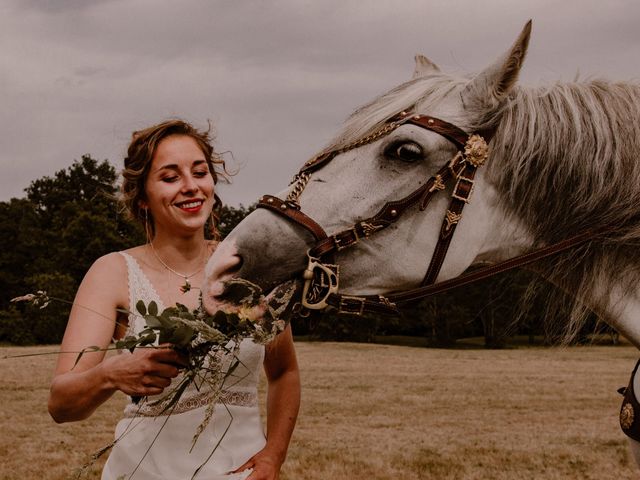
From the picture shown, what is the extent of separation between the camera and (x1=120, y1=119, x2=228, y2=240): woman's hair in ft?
11.1

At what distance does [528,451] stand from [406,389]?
796 cm

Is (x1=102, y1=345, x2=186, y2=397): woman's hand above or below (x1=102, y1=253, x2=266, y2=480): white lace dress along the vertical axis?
above

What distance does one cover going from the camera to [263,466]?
124 inches

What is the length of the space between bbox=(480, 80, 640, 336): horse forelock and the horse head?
0.30 feet

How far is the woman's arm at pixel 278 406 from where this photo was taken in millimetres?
3174

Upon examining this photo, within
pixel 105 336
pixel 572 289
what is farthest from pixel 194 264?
pixel 572 289

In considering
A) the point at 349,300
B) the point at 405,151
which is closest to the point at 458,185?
the point at 405,151

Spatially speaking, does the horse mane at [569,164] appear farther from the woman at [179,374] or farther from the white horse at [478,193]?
the woman at [179,374]

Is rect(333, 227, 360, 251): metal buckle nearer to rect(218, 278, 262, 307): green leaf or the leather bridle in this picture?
the leather bridle

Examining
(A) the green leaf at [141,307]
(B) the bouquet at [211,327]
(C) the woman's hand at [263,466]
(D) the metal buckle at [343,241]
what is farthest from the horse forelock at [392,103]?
(C) the woman's hand at [263,466]

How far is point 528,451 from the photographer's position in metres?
10.2

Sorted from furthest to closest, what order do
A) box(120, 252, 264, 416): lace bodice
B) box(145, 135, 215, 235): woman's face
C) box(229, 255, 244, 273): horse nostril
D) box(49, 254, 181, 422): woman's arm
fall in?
1. box(145, 135, 215, 235): woman's face
2. box(120, 252, 264, 416): lace bodice
3. box(229, 255, 244, 273): horse nostril
4. box(49, 254, 181, 422): woman's arm

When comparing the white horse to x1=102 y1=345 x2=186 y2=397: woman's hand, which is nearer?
x1=102 y1=345 x2=186 y2=397: woman's hand

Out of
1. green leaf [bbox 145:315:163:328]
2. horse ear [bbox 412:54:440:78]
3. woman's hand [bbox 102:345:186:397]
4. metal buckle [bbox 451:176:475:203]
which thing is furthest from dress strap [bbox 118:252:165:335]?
horse ear [bbox 412:54:440:78]
